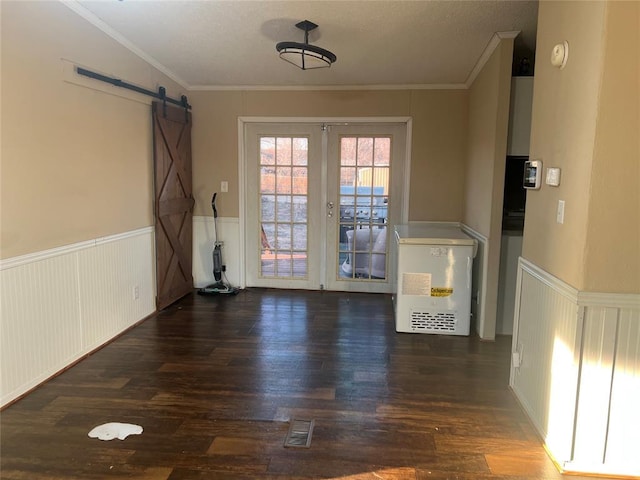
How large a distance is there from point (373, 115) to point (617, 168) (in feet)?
10.9

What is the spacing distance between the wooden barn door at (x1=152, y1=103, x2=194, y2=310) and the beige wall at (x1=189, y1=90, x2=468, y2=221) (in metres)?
0.24

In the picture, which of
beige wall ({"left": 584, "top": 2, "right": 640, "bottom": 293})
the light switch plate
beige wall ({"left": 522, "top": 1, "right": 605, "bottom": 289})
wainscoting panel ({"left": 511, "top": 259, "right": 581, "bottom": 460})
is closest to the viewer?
beige wall ({"left": 584, "top": 2, "right": 640, "bottom": 293})

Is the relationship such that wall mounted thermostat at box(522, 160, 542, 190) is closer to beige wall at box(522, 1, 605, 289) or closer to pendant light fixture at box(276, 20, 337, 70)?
beige wall at box(522, 1, 605, 289)

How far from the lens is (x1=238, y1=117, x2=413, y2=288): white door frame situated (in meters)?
5.02

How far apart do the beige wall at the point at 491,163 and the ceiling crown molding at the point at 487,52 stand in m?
0.04

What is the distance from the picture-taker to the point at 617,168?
1.93 m

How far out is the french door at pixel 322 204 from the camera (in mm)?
5129

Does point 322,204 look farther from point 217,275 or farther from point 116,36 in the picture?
point 116,36

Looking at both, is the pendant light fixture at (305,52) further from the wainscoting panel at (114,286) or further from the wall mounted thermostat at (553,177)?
the wainscoting panel at (114,286)

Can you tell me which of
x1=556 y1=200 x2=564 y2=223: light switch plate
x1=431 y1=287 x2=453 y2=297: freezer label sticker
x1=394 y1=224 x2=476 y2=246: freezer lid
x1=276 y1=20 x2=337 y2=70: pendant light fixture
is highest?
x1=276 y1=20 x2=337 y2=70: pendant light fixture

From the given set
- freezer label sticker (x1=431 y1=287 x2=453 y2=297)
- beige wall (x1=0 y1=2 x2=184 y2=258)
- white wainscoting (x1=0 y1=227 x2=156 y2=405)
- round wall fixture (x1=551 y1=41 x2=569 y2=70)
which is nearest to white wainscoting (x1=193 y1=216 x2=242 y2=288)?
white wainscoting (x1=0 y1=227 x2=156 y2=405)

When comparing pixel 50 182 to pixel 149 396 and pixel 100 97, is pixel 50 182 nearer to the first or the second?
pixel 100 97

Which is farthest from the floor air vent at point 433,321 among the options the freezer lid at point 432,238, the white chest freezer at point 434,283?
the freezer lid at point 432,238

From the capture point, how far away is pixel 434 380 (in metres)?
3.05
